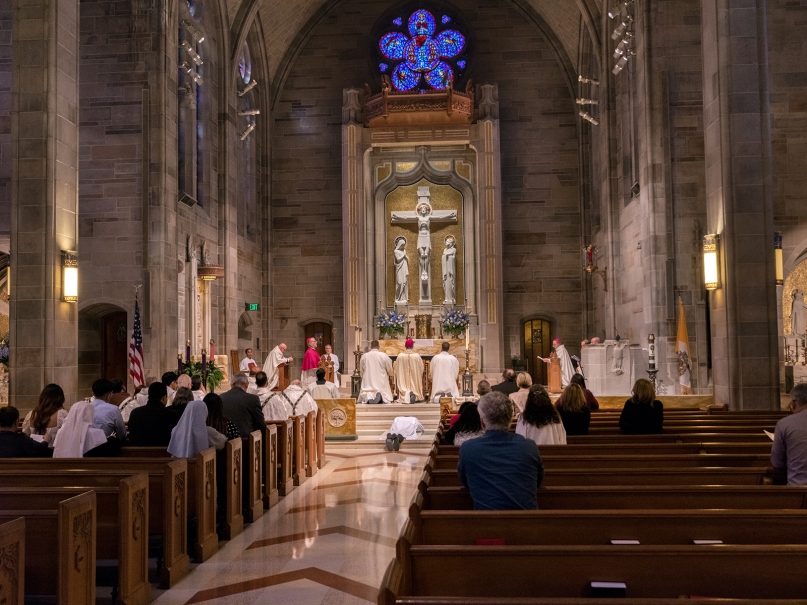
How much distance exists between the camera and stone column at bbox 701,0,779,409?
10594 mm

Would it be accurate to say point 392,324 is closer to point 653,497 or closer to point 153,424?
point 153,424

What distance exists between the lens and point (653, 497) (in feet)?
14.1

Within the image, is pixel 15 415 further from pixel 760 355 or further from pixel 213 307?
pixel 213 307

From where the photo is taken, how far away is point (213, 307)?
19125 mm

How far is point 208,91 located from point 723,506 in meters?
17.4

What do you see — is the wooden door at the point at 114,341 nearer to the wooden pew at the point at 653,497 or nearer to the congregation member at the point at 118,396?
the congregation member at the point at 118,396

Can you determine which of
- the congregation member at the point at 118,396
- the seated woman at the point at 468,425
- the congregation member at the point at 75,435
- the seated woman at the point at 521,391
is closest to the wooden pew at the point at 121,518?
the congregation member at the point at 75,435

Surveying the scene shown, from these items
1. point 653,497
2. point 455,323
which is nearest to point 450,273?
point 455,323

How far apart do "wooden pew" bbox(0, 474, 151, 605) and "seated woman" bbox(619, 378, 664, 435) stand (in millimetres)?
4386

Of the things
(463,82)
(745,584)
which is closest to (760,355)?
(745,584)

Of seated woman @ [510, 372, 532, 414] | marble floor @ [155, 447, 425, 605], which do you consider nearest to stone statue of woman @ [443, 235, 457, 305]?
marble floor @ [155, 447, 425, 605]

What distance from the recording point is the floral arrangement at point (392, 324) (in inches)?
830

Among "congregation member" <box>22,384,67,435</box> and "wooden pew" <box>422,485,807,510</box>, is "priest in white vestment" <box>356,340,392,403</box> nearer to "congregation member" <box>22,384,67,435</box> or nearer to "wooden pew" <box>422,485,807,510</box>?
"congregation member" <box>22,384,67,435</box>

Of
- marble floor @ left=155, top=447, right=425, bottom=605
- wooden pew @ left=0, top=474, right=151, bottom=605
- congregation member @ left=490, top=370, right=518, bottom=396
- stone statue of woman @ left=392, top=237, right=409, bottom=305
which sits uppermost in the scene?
stone statue of woman @ left=392, top=237, right=409, bottom=305
